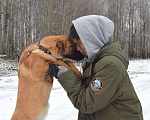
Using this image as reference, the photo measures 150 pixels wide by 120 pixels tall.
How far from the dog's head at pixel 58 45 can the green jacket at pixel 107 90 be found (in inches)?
17.3

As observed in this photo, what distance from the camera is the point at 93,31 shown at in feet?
4.02

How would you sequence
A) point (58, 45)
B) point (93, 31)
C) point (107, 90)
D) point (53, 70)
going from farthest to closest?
point (58, 45) < point (53, 70) < point (93, 31) < point (107, 90)

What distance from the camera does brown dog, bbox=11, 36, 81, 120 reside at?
1.47 metres

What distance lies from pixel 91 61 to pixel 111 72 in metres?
0.23

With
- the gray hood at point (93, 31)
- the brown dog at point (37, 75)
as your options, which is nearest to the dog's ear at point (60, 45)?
the brown dog at point (37, 75)

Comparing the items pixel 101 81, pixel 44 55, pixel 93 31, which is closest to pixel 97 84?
pixel 101 81

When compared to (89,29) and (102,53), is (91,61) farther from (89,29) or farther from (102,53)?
(89,29)

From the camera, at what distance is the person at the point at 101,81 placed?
106cm

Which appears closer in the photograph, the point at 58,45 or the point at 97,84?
the point at 97,84

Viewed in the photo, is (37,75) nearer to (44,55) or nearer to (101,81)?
(44,55)

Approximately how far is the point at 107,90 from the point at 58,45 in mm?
799

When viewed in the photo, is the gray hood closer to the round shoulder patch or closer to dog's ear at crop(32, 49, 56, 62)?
the round shoulder patch

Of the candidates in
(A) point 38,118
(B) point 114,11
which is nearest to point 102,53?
(A) point 38,118

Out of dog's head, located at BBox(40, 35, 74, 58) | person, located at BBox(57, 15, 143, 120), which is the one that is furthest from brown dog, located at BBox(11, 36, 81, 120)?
person, located at BBox(57, 15, 143, 120)
